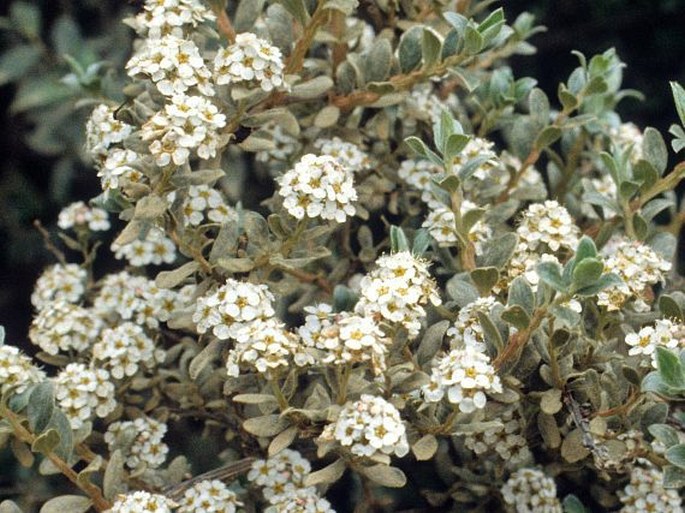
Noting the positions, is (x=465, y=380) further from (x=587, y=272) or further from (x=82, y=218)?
(x=82, y=218)

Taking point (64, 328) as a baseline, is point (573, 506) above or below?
below

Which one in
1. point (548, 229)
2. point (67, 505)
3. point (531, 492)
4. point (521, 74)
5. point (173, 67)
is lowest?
point (521, 74)

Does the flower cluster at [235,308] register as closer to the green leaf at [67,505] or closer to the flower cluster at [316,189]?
the flower cluster at [316,189]

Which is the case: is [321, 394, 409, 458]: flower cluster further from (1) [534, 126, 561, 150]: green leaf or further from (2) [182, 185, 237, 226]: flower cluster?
(1) [534, 126, 561, 150]: green leaf

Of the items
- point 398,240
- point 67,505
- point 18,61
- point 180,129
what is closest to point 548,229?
point 398,240

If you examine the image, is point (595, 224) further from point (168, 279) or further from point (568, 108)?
point (168, 279)

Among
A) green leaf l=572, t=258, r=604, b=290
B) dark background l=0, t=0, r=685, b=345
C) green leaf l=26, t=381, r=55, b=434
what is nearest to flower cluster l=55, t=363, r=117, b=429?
green leaf l=26, t=381, r=55, b=434
